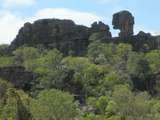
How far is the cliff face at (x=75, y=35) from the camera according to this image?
410ft

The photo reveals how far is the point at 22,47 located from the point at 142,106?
56830mm

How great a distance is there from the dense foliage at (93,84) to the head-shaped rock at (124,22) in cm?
973

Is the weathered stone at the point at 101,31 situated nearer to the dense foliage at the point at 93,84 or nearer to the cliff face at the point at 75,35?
the cliff face at the point at 75,35

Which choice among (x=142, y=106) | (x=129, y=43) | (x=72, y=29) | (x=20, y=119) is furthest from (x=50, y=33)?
(x=20, y=119)

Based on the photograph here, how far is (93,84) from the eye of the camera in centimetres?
9525

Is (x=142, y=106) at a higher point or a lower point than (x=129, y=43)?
lower

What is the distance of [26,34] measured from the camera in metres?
130

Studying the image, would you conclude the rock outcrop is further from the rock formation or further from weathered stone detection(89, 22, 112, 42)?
weathered stone detection(89, 22, 112, 42)

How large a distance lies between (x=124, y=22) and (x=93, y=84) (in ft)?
125

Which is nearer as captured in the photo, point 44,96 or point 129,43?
point 44,96

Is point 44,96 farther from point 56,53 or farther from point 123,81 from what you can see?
point 56,53

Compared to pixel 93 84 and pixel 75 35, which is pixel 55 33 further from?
pixel 93 84

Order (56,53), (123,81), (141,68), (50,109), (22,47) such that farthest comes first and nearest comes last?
(22,47) → (56,53) → (141,68) → (123,81) → (50,109)

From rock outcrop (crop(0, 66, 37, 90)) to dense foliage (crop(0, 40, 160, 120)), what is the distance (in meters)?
1.33
